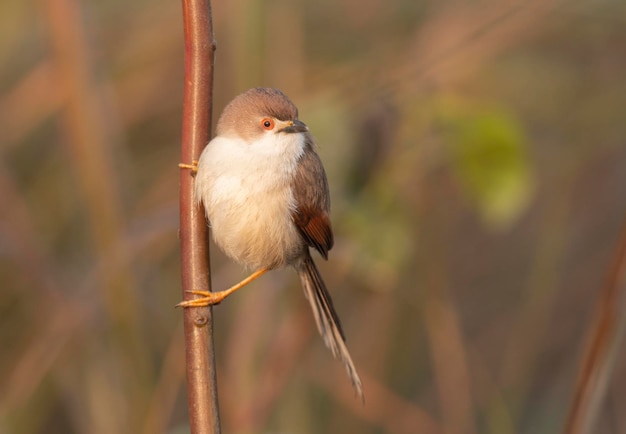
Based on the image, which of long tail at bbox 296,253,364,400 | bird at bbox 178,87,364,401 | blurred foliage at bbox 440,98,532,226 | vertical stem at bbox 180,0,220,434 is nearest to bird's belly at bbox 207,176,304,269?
bird at bbox 178,87,364,401

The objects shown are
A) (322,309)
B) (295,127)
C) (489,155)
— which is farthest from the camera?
(489,155)

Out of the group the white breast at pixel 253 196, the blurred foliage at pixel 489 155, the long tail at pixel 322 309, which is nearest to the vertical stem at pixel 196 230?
the white breast at pixel 253 196

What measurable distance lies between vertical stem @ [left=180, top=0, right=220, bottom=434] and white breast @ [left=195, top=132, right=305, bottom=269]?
0.48m

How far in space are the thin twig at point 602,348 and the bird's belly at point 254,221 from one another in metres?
1.00

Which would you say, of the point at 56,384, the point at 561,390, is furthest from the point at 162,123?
the point at 561,390

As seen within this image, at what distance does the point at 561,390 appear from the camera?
13.5 ft

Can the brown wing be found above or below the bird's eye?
below

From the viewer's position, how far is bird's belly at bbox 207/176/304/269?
8.22ft

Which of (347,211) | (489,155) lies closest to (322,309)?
(347,211)

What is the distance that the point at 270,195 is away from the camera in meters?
2.65

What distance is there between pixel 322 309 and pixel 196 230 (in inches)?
37.8

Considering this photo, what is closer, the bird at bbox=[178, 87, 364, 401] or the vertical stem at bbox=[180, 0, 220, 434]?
the vertical stem at bbox=[180, 0, 220, 434]

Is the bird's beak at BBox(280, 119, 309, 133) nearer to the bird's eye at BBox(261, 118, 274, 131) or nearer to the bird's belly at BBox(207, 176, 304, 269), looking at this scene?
the bird's eye at BBox(261, 118, 274, 131)

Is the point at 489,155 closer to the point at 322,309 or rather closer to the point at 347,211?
the point at 347,211
